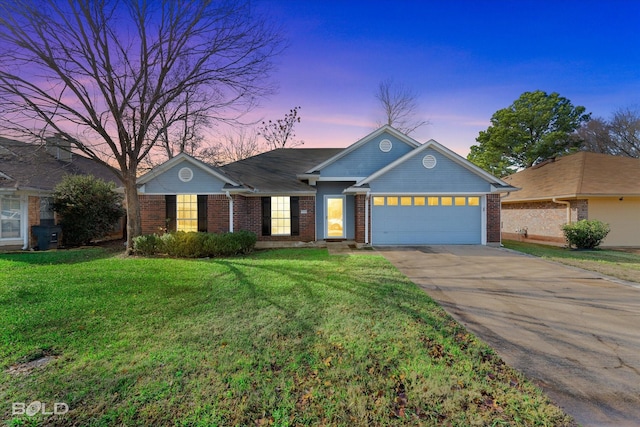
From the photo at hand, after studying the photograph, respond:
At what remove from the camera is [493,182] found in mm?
12555

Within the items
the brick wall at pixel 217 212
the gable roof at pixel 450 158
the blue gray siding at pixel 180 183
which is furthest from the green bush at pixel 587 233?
the blue gray siding at pixel 180 183

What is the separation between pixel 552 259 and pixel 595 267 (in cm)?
137

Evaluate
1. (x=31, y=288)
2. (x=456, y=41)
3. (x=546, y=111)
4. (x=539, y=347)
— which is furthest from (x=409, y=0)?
(x=546, y=111)

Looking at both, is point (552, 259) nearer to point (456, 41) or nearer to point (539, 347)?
point (539, 347)

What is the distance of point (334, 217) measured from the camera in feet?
47.2

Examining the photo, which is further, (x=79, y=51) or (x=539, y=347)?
(x=79, y=51)

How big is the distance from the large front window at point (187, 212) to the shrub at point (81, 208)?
14.6 ft

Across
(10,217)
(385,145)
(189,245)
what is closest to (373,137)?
(385,145)

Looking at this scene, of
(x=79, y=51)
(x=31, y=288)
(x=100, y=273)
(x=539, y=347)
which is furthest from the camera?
(x=79, y=51)

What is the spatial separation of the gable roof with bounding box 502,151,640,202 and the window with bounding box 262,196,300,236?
13857 mm

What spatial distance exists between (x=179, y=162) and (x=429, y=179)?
37.3 feet

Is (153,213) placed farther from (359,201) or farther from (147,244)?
(359,201)

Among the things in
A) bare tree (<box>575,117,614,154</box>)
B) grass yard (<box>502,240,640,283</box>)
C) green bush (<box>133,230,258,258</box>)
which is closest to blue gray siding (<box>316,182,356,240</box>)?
green bush (<box>133,230,258,258</box>)

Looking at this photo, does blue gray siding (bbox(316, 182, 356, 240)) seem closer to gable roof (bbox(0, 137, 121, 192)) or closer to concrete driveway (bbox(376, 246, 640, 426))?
concrete driveway (bbox(376, 246, 640, 426))
